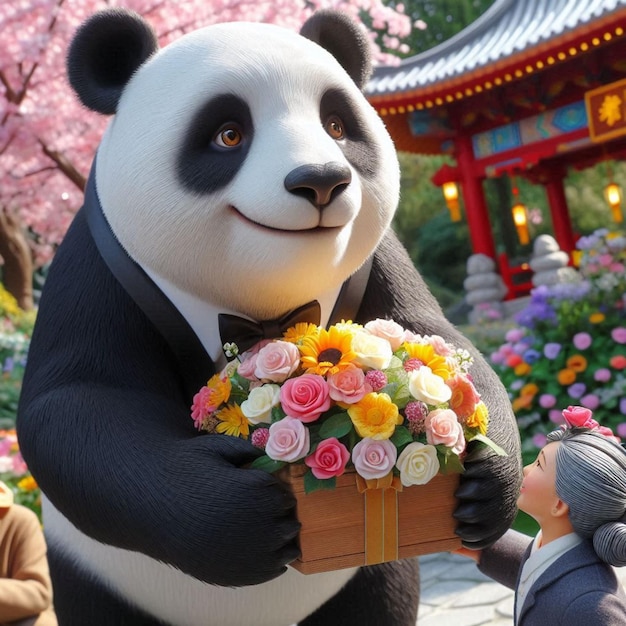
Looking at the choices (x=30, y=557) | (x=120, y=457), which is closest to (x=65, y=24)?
(x=30, y=557)

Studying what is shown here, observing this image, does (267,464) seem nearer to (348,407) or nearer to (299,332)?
(348,407)

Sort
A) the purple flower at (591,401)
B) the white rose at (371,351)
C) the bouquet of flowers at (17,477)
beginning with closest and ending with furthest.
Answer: the white rose at (371,351)
the bouquet of flowers at (17,477)
the purple flower at (591,401)

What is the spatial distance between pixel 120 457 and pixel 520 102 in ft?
23.8

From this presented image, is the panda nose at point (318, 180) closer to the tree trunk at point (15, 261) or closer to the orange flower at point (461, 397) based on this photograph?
the orange flower at point (461, 397)

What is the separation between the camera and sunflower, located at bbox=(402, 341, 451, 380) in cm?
126

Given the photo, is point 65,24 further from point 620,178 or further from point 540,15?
point 620,178

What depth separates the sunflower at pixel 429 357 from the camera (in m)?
1.26

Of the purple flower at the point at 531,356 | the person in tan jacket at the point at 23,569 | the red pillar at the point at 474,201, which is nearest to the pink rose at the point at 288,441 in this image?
the person in tan jacket at the point at 23,569

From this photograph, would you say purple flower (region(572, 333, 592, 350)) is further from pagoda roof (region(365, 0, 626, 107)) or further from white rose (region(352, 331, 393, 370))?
white rose (region(352, 331, 393, 370))

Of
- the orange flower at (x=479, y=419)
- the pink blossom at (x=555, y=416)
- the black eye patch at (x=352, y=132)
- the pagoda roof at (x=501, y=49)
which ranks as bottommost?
the pink blossom at (x=555, y=416)

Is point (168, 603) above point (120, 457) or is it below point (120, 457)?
below

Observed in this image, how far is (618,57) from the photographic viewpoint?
690 centimetres

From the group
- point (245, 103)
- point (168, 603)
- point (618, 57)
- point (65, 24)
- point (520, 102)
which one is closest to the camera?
point (245, 103)

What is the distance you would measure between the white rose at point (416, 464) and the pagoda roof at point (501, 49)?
17.5 ft
